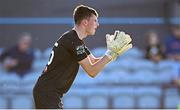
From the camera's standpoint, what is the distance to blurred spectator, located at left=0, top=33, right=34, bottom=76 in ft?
31.4

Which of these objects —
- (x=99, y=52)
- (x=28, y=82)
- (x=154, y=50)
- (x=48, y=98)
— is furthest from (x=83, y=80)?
(x=48, y=98)

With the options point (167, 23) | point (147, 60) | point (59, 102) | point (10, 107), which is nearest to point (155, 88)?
point (147, 60)

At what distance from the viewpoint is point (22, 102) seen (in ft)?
30.6

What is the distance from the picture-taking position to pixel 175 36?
9891 millimetres

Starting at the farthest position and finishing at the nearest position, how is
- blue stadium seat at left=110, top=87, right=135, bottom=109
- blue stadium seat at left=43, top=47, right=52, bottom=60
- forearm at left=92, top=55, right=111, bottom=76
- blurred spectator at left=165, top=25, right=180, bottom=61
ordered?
blurred spectator at left=165, top=25, right=180, bottom=61 → blue stadium seat at left=43, top=47, right=52, bottom=60 → blue stadium seat at left=110, top=87, right=135, bottom=109 → forearm at left=92, top=55, right=111, bottom=76

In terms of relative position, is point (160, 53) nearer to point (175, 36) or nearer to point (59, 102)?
point (175, 36)

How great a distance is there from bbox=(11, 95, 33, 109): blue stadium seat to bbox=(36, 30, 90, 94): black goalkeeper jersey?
453 cm

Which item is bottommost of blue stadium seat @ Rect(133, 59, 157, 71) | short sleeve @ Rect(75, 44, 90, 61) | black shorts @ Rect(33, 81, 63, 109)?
black shorts @ Rect(33, 81, 63, 109)

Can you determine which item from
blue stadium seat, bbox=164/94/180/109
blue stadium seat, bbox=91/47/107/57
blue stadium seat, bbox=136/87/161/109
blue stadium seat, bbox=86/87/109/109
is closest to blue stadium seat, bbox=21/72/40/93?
blue stadium seat, bbox=86/87/109/109

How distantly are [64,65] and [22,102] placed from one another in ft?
15.2

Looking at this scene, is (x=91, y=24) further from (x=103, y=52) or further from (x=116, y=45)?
(x=103, y=52)

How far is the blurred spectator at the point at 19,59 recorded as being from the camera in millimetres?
9586

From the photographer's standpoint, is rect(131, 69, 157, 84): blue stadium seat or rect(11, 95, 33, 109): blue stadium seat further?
rect(131, 69, 157, 84): blue stadium seat

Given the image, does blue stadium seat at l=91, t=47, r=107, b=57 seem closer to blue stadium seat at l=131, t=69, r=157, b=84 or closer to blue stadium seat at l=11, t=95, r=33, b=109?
blue stadium seat at l=131, t=69, r=157, b=84
